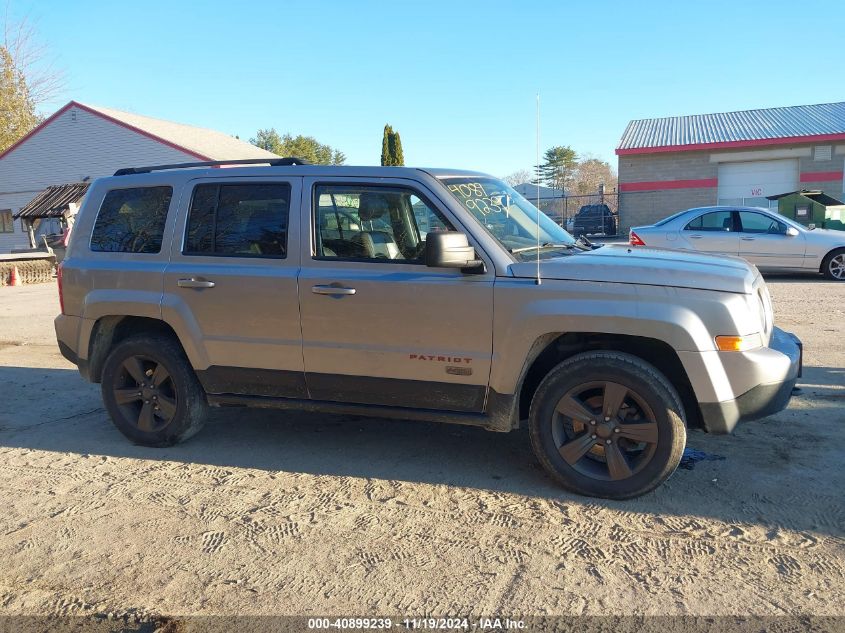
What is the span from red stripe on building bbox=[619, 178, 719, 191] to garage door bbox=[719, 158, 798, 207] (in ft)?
2.03

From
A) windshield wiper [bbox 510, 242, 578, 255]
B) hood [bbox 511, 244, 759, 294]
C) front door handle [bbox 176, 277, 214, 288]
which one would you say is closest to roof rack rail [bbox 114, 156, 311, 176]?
front door handle [bbox 176, 277, 214, 288]

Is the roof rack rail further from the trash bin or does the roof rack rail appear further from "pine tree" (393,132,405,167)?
"pine tree" (393,132,405,167)

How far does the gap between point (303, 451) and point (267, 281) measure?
1.28 m

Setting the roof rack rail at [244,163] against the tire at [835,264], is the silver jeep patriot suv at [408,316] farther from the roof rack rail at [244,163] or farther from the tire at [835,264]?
the tire at [835,264]

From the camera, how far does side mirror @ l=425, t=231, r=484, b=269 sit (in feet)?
12.3

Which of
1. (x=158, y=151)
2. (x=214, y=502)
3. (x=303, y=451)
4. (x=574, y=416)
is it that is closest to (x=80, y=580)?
(x=214, y=502)

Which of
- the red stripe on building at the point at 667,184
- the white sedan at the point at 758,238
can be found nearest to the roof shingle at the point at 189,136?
the red stripe on building at the point at 667,184

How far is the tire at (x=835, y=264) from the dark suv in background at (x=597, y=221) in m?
12.7

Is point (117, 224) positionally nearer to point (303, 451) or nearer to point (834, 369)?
point (303, 451)

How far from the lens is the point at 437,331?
4.03 m

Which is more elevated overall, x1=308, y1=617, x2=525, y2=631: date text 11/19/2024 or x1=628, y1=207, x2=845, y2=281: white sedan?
x1=628, y1=207, x2=845, y2=281: white sedan

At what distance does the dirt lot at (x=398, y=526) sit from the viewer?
2932 millimetres

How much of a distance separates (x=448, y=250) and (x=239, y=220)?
1646mm

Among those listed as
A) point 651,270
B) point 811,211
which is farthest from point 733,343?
point 811,211
